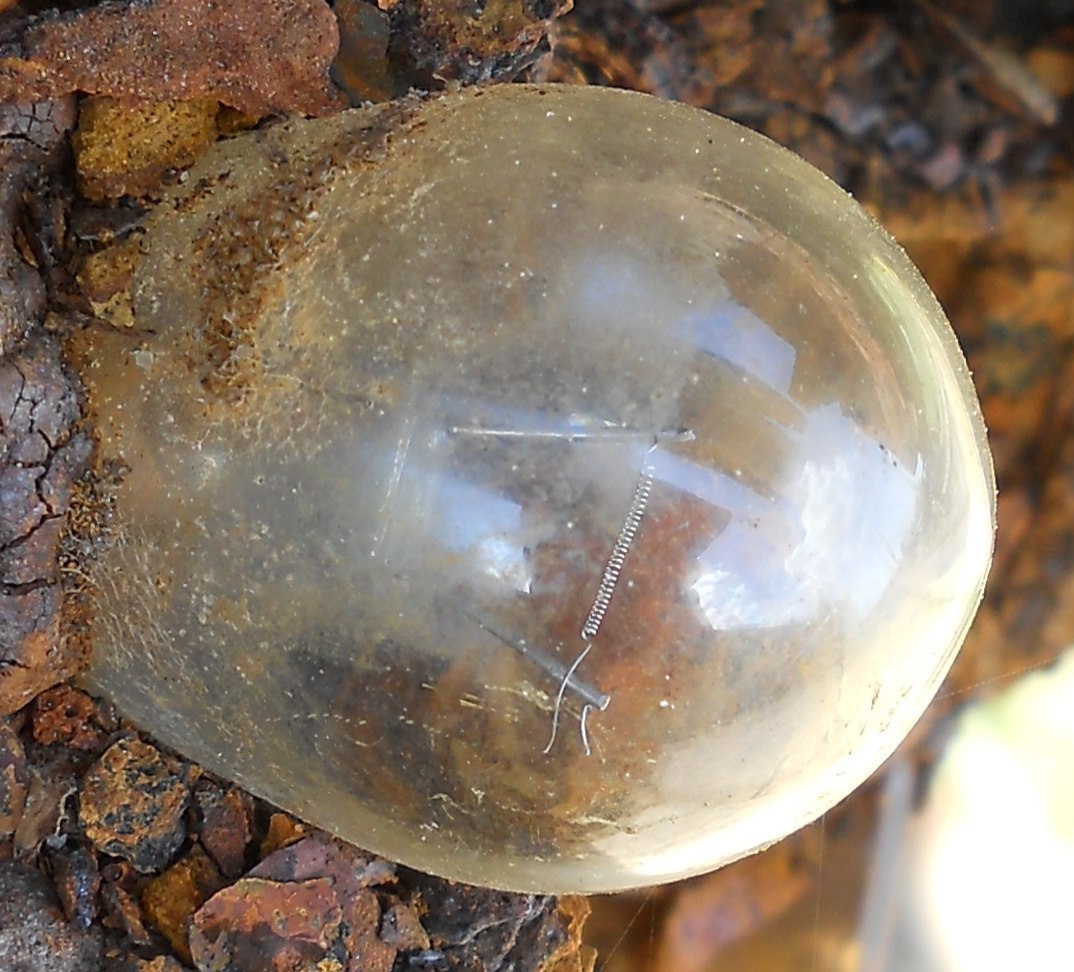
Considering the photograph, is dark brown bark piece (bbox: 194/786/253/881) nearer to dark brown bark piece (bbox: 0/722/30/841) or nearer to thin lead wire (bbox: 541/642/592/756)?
dark brown bark piece (bbox: 0/722/30/841)

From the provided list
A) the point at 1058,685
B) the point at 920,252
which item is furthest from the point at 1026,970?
the point at 920,252

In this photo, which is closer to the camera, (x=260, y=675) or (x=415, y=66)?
(x=260, y=675)

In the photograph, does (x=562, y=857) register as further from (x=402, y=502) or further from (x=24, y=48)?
(x=24, y=48)

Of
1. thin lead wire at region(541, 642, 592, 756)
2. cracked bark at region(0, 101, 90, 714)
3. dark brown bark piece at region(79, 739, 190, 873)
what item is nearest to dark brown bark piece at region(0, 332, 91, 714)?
cracked bark at region(0, 101, 90, 714)

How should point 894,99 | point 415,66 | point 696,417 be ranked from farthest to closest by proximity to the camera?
1. point 894,99
2. point 415,66
3. point 696,417

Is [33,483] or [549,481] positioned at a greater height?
[549,481]

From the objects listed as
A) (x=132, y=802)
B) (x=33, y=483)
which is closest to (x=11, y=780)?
(x=132, y=802)

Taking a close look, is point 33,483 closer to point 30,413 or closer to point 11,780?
point 30,413

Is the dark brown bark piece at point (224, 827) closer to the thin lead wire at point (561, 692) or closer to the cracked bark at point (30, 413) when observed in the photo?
the cracked bark at point (30, 413)

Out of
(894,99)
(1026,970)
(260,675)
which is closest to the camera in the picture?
(260,675)
